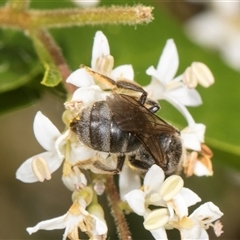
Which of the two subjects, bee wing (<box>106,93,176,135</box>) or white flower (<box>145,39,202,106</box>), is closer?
bee wing (<box>106,93,176,135</box>)

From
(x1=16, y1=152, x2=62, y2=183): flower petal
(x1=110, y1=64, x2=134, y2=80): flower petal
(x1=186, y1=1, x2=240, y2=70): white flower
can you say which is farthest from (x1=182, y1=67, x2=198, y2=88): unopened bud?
(x1=186, y1=1, x2=240, y2=70): white flower

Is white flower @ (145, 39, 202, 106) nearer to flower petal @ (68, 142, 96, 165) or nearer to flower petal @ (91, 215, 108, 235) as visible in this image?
flower petal @ (68, 142, 96, 165)

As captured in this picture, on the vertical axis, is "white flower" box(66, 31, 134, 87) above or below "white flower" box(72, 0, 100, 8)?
above

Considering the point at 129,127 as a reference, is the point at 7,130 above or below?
below

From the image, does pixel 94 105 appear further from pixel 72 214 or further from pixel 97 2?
pixel 97 2

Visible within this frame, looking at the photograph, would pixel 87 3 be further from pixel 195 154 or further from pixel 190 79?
pixel 195 154

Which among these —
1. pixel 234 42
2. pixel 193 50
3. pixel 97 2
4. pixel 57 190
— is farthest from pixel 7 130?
pixel 234 42

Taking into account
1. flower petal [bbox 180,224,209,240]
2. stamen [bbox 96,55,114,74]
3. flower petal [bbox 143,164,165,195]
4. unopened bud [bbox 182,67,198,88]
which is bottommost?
flower petal [bbox 180,224,209,240]

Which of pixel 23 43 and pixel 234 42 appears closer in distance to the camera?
pixel 23 43
